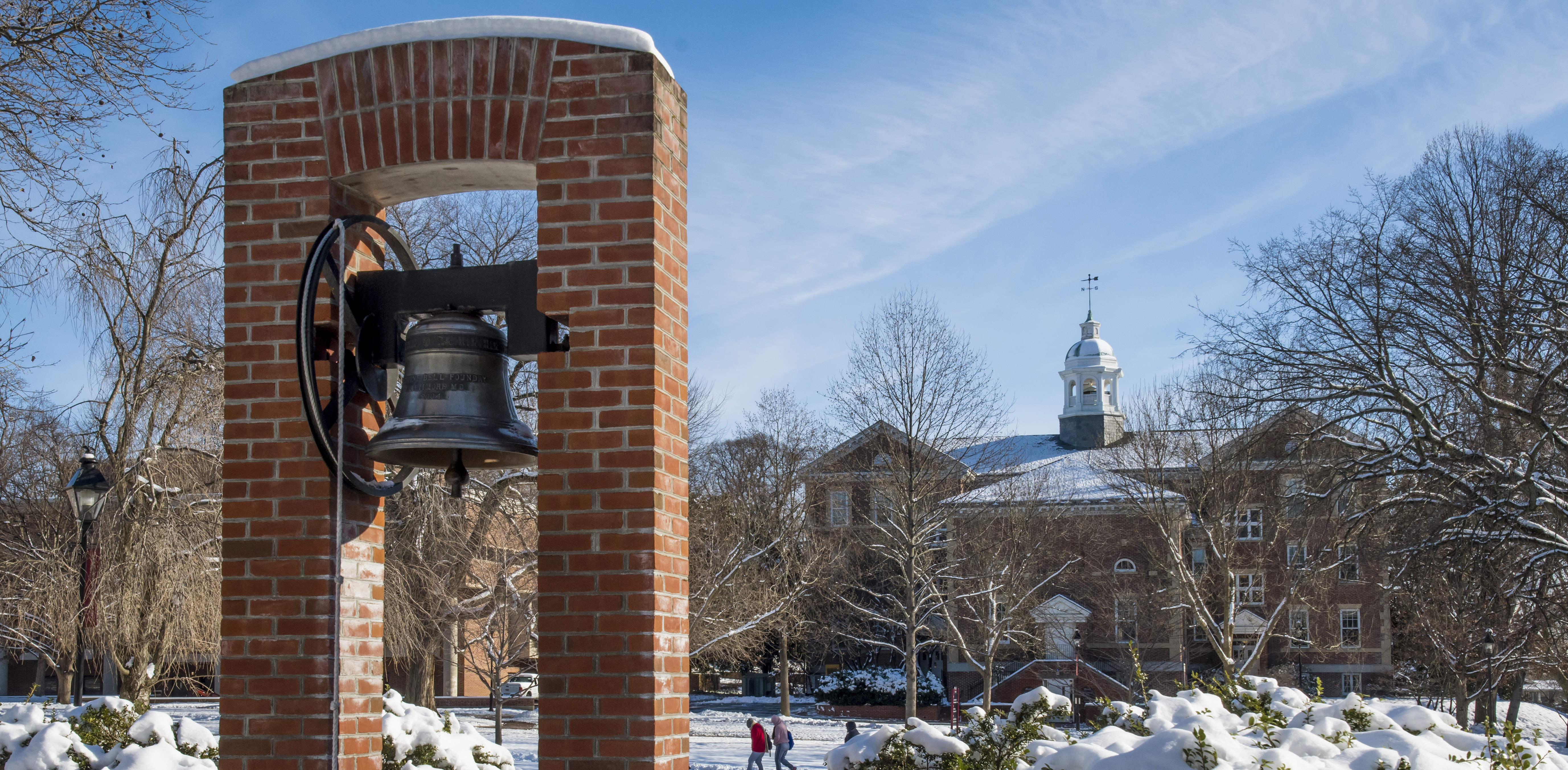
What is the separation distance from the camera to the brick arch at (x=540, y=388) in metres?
3.99

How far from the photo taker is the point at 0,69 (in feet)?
28.3

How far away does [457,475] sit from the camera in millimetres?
4355

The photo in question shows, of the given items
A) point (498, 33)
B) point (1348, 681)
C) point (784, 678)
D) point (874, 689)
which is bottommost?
point (1348, 681)

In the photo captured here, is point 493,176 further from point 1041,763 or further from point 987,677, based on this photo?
point 987,677

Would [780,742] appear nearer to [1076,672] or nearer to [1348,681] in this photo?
[1076,672]

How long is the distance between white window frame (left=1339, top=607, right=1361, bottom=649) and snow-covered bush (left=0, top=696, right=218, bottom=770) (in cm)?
3886

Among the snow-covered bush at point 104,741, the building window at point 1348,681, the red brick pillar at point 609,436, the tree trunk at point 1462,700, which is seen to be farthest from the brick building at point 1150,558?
the red brick pillar at point 609,436

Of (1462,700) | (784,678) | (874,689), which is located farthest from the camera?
(874,689)

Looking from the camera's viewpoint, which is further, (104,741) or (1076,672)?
(1076,672)

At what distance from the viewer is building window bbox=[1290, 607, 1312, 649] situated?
124ft

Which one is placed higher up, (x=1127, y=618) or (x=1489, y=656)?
(x=1489, y=656)

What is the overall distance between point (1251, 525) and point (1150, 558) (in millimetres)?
10242

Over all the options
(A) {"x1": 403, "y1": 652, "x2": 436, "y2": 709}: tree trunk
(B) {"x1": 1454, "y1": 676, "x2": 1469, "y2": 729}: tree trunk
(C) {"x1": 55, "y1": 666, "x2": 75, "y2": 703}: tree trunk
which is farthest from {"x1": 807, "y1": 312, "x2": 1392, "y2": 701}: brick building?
(C) {"x1": 55, "y1": 666, "x2": 75, "y2": 703}: tree trunk

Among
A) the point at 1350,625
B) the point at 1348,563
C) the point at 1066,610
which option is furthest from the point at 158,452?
the point at 1350,625
